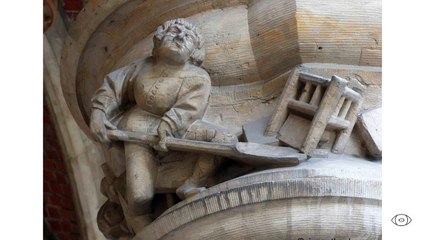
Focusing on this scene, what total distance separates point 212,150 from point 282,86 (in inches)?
9.7

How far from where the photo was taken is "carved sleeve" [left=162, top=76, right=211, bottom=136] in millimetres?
3172

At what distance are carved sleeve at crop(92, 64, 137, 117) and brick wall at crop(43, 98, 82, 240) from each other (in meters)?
1.37

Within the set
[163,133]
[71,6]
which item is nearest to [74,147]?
[71,6]

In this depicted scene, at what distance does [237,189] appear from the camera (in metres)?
3.04

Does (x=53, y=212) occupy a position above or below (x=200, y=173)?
below

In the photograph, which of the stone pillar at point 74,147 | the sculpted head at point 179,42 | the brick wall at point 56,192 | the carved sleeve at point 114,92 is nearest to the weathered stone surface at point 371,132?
the sculpted head at point 179,42

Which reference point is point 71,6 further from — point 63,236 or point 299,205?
point 299,205

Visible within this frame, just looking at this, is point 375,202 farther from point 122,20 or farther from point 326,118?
point 122,20

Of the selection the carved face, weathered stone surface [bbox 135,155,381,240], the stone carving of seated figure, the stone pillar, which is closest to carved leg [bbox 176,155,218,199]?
the stone carving of seated figure

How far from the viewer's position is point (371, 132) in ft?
10.4
